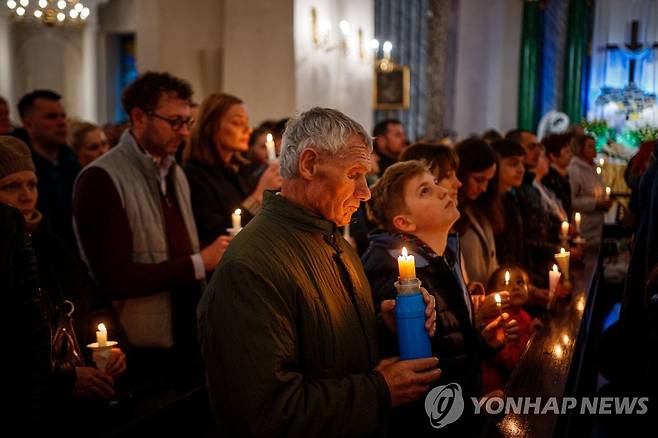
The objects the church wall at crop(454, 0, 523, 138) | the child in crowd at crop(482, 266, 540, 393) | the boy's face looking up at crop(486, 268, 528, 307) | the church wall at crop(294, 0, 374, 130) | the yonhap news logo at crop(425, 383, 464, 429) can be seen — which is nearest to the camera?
the yonhap news logo at crop(425, 383, 464, 429)

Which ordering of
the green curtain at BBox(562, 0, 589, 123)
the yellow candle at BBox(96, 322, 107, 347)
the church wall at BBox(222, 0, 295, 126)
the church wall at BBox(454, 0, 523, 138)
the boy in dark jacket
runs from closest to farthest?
1. the boy in dark jacket
2. the yellow candle at BBox(96, 322, 107, 347)
3. the church wall at BBox(222, 0, 295, 126)
4. the church wall at BBox(454, 0, 523, 138)
5. the green curtain at BBox(562, 0, 589, 123)

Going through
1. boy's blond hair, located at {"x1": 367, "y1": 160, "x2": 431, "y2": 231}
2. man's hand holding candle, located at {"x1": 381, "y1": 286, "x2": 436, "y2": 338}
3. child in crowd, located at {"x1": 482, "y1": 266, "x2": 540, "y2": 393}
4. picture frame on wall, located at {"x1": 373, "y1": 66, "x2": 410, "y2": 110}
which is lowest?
child in crowd, located at {"x1": 482, "y1": 266, "x2": 540, "y2": 393}

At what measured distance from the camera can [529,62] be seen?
1762cm

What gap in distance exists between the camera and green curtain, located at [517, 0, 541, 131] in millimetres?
17578

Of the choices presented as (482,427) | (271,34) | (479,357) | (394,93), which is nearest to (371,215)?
(479,357)

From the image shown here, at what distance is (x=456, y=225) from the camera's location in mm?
3812

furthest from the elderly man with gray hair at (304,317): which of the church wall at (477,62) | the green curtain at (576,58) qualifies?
the green curtain at (576,58)

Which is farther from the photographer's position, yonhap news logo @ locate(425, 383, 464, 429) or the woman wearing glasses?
the woman wearing glasses

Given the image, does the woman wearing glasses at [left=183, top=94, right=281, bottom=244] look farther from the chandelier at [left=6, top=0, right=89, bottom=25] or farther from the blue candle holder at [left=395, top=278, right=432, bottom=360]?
the chandelier at [left=6, top=0, right=89, bottom=25]

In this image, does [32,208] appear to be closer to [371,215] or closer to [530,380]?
[371,215]

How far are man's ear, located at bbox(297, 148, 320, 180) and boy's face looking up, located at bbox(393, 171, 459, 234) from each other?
2.90ft

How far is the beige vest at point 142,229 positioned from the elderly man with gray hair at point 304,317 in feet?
4.51

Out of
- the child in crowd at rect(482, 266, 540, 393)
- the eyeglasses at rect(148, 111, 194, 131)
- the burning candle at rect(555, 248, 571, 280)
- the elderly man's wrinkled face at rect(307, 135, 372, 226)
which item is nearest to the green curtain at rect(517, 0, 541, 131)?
the burning candle at rect(555, 248, 571, 280)

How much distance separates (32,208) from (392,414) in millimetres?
1372
